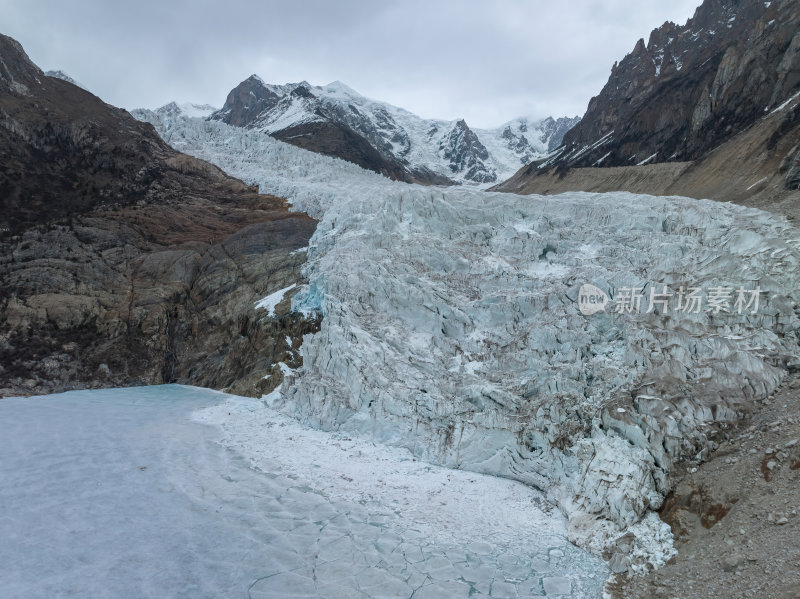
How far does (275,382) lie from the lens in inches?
801

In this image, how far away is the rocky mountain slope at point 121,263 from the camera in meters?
23.0

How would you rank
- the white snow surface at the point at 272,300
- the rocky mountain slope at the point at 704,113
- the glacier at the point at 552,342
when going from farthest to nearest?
the rocky mountain slope at the point at 704,113
the white snow surface at the point at 272,300
the glacier at the point at 552,342

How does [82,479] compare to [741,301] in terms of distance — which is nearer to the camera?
[82,479]

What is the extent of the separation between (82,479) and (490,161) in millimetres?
169183

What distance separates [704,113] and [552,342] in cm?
5783

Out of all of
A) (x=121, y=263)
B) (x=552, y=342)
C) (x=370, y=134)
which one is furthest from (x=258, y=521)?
(x=370, y=134)

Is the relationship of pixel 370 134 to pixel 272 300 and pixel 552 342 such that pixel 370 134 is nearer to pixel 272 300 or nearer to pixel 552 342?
pixel 272 300

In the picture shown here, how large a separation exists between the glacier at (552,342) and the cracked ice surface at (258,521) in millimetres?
1238

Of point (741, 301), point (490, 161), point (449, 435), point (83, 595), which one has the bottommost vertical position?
point (83, 595)

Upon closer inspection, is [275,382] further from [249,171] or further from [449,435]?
[249,171]

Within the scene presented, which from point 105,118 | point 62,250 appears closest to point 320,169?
point 105,118

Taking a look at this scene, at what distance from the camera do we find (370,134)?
149250 mm

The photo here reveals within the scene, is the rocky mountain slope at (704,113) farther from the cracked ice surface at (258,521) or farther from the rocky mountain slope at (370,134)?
the rocky mountain slope at (370,134)

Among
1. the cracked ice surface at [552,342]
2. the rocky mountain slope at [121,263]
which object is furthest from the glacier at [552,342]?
the rocky mountain slope at [121,263]
